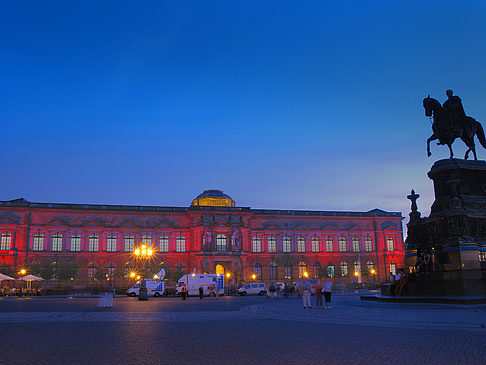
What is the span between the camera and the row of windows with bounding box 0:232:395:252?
78.1m

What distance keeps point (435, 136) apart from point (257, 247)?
67.0 meters

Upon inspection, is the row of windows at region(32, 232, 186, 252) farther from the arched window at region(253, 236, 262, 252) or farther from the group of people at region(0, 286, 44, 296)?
the group of people at region(0, 286, 44, 296)

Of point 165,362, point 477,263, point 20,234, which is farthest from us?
point 20,234

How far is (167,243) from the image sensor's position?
274 ft

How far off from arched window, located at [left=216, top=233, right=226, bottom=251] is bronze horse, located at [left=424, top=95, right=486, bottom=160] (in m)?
62.5

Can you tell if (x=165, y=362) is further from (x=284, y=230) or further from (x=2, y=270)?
(x=284, y=230)

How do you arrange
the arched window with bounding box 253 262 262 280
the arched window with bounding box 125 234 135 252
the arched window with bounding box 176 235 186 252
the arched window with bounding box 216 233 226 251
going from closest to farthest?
the arched window with bounding box 125 234 135 252 < the arched window with bounding box 216 233 226 251 < the arched window with bounding box 176 235 186 252 < the arched window with bounding box 253 262 262 280

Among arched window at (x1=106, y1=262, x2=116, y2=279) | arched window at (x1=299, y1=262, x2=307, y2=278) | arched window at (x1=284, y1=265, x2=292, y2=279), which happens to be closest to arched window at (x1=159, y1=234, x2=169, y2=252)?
arched window at (x1=106, y1=262, x2=116, y2=279)

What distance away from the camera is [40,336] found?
40.4 feet

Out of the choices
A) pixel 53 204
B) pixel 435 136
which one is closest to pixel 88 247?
pixel 53 204

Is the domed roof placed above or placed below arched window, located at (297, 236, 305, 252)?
above

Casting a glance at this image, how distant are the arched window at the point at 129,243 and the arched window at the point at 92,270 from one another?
578 cm

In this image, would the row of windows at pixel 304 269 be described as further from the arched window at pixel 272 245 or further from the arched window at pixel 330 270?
the arched window at pixel 272 245

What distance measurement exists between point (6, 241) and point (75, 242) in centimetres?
1047
